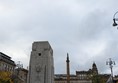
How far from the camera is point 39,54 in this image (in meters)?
39.9

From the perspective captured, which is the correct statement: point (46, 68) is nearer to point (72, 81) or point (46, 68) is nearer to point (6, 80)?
point (6, 80)

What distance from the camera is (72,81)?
4508 inches

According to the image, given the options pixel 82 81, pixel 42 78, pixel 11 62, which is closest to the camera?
pixel 42 78

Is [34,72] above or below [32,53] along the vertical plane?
below

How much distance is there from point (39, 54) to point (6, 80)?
60.9ft

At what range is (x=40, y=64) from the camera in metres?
38.9

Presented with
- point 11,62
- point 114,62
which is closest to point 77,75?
point 11,62

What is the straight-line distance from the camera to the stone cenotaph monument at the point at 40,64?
126 ft

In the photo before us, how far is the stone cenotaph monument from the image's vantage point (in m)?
38.5

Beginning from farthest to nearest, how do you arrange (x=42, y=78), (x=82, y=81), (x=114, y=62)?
Result: 1. (x=82, y=81)
2. (x=114, y=62)
3. (x=42, y=78)

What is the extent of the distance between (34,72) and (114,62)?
69.1ft

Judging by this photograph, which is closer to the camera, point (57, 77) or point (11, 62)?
point (11, 62)

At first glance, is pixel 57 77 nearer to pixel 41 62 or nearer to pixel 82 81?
pixel 82 81

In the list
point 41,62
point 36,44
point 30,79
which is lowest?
point 30,79
